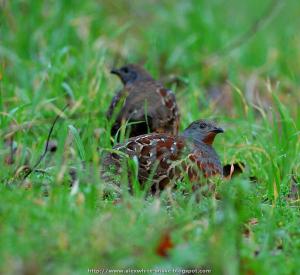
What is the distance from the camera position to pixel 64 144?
→ 5.15m

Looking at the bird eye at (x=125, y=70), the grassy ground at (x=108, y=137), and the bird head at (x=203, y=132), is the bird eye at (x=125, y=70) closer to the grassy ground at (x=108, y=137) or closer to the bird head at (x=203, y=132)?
the grassy ground at (x=108, y=137)

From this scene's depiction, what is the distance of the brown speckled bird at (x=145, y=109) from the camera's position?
6.55 meters

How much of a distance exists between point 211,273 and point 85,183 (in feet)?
3.42

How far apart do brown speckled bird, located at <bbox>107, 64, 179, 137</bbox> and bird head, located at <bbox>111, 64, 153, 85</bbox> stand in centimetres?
24

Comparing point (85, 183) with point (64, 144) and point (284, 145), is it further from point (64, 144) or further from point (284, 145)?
point (284, 145)

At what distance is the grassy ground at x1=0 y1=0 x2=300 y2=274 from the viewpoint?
3510 millimetres

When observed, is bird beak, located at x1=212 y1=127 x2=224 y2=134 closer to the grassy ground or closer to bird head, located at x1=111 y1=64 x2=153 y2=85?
the grassy ground

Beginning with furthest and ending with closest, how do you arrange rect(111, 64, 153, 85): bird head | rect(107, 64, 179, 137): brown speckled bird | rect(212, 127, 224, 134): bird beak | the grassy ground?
rect(111, 64, 153, 85): bird head → rect(107, 64, 179, 137): brown speckled bird → rect(212, 127, 224, 134): bird beak → the grassy ground

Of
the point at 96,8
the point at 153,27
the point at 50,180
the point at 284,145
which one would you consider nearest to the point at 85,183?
the point at 50,180

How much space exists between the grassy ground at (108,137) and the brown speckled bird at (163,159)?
0.73ft

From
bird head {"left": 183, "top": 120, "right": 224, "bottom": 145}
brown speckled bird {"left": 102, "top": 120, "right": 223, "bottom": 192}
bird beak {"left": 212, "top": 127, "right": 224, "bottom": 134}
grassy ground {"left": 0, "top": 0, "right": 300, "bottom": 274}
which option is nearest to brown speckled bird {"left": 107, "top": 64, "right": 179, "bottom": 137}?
grassy ground {"left": 0, "top": 0, "right": 300, "bottom": 274}

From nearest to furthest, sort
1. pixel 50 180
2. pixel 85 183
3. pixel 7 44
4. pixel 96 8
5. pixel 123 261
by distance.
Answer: pixel 123 261 < pixel 85 183 < pixel 50 180 < pixel 7 44 < pixel 96 8

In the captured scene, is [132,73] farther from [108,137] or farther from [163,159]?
[163,159]

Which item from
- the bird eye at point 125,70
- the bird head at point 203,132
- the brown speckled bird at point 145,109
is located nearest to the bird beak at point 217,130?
the bird head at point 203,132
